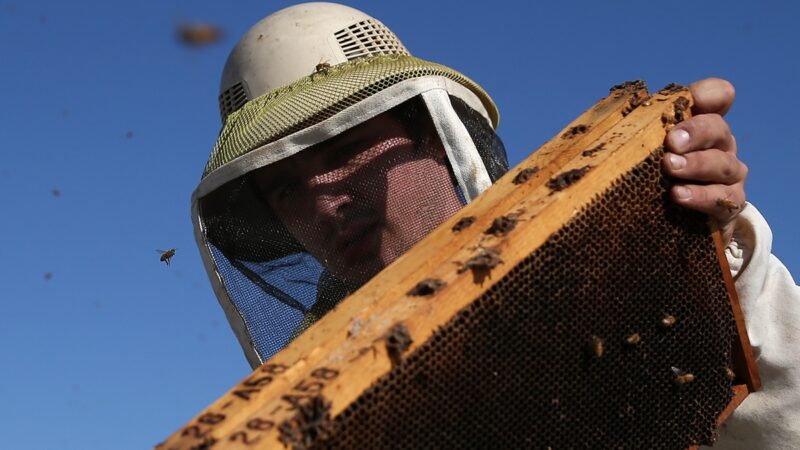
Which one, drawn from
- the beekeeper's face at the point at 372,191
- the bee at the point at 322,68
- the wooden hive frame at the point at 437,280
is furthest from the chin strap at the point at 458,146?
the wooden hive frame at the point at 437,280

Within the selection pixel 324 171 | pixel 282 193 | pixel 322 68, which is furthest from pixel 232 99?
pixel 324 171

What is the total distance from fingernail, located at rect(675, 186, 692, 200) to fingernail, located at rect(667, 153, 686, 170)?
6 centimetres

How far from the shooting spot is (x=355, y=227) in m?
3.77

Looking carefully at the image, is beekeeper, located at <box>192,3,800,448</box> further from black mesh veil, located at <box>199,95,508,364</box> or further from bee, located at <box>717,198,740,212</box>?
bee, located at <box>717,198,740,212</box>

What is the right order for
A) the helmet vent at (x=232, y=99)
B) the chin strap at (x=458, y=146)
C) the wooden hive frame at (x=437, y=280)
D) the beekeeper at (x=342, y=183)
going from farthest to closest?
the helmet vent at (x=232, y=99), the chin strap at (x=458, y=146), the beekeeper at (x=342, y=183), the wooden hive frame at (x=437, y=280)

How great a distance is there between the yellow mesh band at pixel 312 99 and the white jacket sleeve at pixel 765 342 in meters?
1.46

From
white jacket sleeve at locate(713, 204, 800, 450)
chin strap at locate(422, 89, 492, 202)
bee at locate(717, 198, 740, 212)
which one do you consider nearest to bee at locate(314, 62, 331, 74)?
chin strap at locate(422, 89, 492, 202)

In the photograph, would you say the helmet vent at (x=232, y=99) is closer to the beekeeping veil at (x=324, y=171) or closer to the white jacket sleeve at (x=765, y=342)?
the beekeeping veil at (x=324, y=171)

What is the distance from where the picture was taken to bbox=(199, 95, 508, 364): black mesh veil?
3730mm

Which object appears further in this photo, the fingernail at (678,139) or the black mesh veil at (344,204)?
the black mesh veil at (344,204)

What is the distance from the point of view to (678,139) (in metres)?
2.46

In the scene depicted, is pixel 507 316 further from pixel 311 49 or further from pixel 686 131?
pixel 311 49

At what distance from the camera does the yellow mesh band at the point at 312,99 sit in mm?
3686

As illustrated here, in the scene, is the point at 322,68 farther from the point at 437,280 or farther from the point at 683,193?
the point at 437,280
